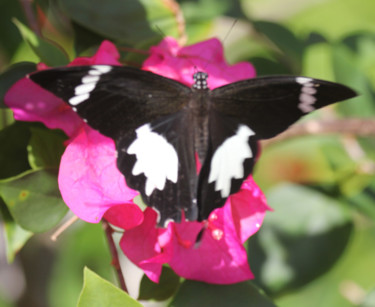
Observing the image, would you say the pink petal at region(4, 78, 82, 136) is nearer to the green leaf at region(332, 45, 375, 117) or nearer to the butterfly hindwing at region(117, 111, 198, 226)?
the butterfly hindwing at region(117, 111, 198, 226)

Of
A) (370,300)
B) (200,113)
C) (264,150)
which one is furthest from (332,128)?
(200,113)

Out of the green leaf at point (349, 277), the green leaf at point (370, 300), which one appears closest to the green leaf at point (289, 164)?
the green leaf at point (349, 277)

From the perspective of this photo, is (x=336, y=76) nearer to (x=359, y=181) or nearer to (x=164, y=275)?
(x=359, y=181)

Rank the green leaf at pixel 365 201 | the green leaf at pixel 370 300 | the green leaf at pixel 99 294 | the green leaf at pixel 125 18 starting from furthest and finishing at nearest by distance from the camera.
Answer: the green leaf at pixel 365 201 < the green leaf at pixel 370 300 < the green leaf at pixel 125 18 < the green leaf at pixel 99 294

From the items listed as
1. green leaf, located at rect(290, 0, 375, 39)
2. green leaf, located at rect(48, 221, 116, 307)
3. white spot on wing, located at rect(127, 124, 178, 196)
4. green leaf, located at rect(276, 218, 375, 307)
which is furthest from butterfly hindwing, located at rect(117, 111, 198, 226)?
green leaf, located at rect(290, 0, 375, 39)

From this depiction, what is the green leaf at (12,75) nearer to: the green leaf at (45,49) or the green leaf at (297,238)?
the green leaf at (45,49)
